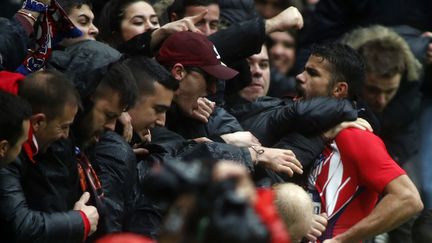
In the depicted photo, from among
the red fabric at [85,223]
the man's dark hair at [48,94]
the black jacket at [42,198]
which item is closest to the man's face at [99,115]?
the black jacket at [42,198]

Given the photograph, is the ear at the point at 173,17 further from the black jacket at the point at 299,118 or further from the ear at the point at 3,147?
the ear at the point at 3,147

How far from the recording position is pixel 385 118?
28.7 feet

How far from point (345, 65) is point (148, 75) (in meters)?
1.34

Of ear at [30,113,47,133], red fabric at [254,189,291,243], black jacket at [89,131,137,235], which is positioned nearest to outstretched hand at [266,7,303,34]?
black jacket at [89,131,137,235]

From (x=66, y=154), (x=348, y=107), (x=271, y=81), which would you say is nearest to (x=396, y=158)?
(x=271, y=81)

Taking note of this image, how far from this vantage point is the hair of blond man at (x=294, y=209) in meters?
5.53

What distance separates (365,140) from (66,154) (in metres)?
1.77

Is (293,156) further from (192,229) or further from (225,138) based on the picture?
(192,229)

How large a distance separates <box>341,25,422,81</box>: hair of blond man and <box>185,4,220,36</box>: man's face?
3.68ft

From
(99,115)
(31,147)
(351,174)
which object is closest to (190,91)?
(99,115)

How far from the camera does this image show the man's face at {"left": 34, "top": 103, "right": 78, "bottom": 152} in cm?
Answer: 552

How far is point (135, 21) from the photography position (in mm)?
7328

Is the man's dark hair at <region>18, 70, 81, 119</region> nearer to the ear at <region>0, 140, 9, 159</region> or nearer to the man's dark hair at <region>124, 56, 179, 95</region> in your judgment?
the ear at <region>0, 140, 9, 159</region>

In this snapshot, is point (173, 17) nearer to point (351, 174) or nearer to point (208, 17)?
point (208, 17)
